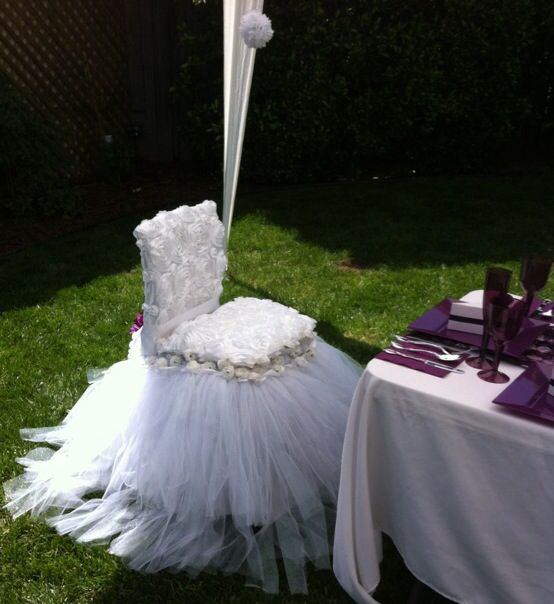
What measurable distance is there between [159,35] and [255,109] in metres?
1.38

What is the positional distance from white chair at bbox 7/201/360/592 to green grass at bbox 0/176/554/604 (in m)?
0.10

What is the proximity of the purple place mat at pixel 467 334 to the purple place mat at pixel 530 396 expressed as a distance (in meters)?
0.15

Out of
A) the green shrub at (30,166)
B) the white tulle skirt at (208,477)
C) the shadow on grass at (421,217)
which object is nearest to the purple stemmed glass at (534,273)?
the white tulle skirt at (208,477)

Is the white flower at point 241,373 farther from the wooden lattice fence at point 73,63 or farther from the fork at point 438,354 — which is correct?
the wooden lattice fence at point 73,63

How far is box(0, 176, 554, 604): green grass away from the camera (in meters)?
1.92

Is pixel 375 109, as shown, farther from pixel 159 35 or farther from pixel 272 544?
pixel 272 544

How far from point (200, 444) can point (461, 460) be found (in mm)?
873

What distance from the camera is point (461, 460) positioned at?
1.42m

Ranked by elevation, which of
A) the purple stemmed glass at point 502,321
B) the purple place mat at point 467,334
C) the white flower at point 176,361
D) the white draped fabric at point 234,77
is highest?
the white draped fabric at point 234,77

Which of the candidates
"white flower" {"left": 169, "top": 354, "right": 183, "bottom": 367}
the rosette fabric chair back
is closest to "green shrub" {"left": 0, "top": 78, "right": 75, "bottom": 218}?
the rosette fabric chair back

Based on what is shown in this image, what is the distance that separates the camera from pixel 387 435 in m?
1.51

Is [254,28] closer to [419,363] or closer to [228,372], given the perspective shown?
[228,372]

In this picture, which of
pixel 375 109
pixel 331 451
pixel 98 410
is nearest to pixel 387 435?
pixel 331 451

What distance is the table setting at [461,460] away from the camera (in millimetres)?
1357
